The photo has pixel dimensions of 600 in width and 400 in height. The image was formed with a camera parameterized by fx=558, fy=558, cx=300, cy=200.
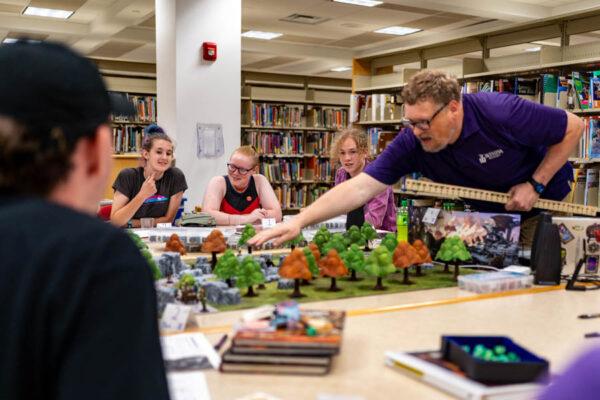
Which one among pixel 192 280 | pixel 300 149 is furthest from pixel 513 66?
pixel 192 280

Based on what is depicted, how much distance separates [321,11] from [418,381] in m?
6.80

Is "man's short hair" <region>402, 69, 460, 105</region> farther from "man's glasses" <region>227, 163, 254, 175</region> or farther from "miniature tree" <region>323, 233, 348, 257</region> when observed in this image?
"man's glasses" <region>227, 163, 254, 175</region>

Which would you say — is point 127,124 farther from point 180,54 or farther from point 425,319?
point 425,319

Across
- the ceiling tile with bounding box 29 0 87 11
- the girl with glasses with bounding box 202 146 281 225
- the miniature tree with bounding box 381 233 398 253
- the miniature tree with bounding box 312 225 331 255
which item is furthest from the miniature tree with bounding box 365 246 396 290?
the ceiling tile with bounding box 29 0 87 11

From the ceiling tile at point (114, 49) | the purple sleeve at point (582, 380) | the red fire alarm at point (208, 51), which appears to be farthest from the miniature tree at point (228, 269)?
the ceiling tile at point (114, 49)

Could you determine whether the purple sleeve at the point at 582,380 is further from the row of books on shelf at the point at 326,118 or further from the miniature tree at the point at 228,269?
the row of books on shelf at the point at 326,118

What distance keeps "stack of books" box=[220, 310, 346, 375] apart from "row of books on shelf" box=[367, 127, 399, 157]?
584 centimetres

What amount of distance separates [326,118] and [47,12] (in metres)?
4.71

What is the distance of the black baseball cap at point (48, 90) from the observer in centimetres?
59

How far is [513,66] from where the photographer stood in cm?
582

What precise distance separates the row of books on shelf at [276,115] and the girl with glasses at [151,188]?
18.3ft

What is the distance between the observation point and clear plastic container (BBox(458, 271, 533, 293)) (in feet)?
6.41

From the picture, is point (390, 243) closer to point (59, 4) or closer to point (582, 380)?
point (582, 380)

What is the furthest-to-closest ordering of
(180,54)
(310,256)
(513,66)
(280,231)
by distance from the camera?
1. (513,66)
2. (180,54)
3. (280,231)
4. (310,256)
